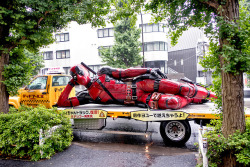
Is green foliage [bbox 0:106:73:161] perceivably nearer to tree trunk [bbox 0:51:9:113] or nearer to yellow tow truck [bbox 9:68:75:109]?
tree trunk [bbox 0:51:9:113]

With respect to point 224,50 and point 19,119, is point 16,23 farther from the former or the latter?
point 224,50

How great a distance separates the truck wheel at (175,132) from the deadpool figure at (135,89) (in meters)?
0.58

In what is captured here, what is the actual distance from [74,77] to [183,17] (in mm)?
4373

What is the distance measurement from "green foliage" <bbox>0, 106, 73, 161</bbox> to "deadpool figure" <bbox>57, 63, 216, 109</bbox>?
6.89 feet

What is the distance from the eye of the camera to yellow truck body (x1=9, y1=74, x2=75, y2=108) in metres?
→ 8.11

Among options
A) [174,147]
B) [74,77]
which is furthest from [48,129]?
[174,147]

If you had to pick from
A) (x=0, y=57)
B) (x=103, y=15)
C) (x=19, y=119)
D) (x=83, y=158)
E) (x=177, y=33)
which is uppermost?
(x=103, y=15)

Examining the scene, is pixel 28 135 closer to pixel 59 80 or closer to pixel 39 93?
pixel 39 93

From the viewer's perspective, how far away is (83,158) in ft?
17.3

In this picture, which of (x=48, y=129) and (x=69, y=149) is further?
(x=69, y=149)

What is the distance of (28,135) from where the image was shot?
5.06 metres

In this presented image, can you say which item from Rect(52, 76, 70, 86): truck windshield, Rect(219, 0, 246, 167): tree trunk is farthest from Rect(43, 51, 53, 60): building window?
Rect(219, 0, 246, 167): tree trunk

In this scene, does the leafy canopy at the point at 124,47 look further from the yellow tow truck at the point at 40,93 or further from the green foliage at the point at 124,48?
the yellow tow truck at the point at 40,93

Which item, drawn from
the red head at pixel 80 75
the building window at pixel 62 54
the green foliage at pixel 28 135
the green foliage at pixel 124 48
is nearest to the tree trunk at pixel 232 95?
the green foliage at pixel 28 135
